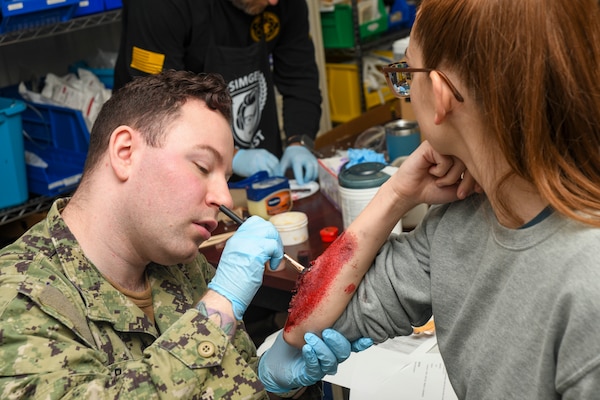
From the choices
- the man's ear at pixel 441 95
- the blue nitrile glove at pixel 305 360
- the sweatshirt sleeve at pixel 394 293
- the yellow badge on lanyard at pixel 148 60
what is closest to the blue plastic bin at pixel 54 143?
the yellow badge on lanyard at pixel 148 60

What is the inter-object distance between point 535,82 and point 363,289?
517 millimetres

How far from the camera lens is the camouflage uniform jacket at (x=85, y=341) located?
41.0 inches

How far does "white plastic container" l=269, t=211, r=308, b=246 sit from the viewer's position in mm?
1873

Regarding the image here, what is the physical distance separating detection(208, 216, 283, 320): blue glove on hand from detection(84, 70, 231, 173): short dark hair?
Result: 0.23m

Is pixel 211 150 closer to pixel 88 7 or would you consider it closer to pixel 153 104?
pixel 153 104

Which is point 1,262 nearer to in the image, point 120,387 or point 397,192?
point 120,387

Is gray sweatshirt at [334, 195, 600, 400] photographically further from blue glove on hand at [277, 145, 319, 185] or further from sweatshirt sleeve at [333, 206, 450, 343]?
blue glove on hand at [277, 145, 319, 185]

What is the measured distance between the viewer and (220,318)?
1.22 meters

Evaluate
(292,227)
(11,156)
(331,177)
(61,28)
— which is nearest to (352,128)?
(331,177)

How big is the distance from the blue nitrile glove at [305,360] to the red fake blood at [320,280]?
0.05 metres

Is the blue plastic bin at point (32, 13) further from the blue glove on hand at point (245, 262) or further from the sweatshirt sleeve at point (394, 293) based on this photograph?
the sweatshirt sleeve at point (394, 293)

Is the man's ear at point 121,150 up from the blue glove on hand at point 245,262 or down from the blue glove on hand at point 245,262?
up

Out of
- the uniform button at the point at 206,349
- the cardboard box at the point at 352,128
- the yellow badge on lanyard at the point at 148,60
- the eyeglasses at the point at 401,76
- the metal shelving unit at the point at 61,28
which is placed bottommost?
the cardboard box at the point at 352,128

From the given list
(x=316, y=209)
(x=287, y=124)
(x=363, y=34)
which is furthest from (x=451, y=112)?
(x=363, y=34)
